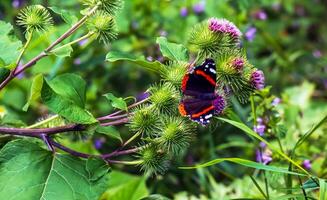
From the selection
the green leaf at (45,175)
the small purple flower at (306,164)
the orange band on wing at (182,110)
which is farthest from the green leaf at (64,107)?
the small purple flower at (306,164)

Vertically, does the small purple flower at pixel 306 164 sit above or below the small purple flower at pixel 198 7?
below

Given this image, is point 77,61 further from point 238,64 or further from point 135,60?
point 238,64

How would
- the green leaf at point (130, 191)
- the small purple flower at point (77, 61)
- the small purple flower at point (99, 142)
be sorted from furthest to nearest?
the small purple flower at point (77, 61), the small purple flower at point (99, 142), the green leaf at point (130, 191)

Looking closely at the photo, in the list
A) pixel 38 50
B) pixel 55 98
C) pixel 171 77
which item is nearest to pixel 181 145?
pixel 171 77

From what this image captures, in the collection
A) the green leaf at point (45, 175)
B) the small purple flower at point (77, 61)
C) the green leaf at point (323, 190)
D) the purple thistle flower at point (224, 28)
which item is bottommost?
the small purple flower at point (77, 61)

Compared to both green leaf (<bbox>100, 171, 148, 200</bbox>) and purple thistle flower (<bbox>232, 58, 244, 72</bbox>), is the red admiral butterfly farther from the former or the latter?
green leaf (<bbox>100, 171, 148, 200</bbox>)

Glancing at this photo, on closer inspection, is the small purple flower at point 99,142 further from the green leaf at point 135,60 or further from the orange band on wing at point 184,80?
the orange band on wing at point 184,80

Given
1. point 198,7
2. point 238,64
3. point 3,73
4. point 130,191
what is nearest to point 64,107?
point 3,73

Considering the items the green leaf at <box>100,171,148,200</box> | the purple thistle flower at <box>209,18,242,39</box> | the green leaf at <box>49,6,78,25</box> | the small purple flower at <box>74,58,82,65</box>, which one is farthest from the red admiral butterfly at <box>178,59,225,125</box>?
the small purple flower at <box>74,58,82,65</box>
